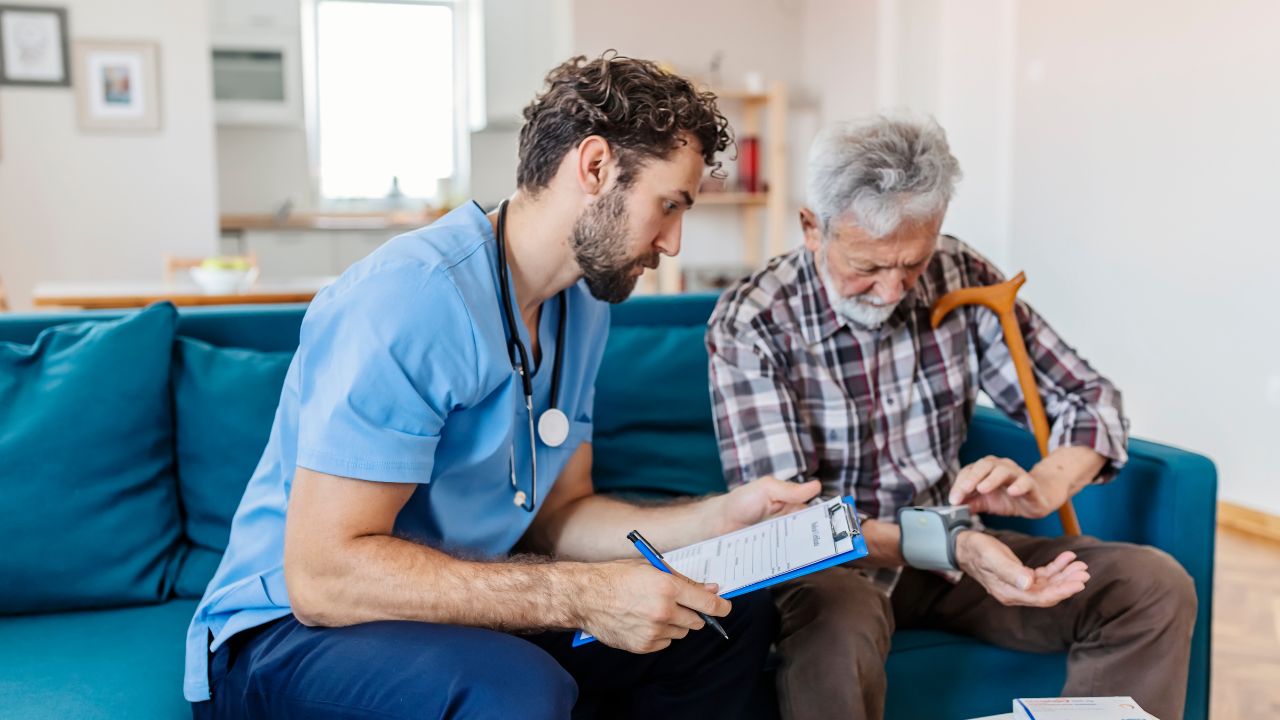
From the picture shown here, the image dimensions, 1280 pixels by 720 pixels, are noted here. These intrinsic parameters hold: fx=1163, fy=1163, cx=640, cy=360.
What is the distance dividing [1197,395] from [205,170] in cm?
458

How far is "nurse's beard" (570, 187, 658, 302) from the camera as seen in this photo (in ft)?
4.76

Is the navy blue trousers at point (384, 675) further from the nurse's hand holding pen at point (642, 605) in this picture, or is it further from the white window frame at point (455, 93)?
the white window frame at point (455, 93)

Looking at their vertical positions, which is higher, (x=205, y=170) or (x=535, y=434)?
(x=205, y=170)

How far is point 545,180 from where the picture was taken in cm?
148

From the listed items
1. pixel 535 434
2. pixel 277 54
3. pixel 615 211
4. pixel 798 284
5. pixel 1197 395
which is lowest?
pixel 1197 395

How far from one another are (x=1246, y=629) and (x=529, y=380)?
7.81 ft

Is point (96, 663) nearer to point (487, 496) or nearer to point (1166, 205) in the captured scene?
point (487, 496)

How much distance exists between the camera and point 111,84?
18.4ft

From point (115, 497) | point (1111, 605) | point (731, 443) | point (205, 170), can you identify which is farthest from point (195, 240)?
point (1111, 605)

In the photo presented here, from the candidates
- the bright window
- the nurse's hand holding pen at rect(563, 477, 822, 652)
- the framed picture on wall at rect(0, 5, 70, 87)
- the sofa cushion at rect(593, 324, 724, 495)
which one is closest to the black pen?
the nurse's hand holding pen at rect(563, 477, 822, 652)

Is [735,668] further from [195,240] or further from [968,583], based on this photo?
[195,240]

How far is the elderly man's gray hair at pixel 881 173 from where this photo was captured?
1729 millimetres

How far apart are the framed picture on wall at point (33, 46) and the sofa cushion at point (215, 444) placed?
4.49 m

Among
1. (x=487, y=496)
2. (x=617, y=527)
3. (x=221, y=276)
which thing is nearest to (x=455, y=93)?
(x=221, y=276)
